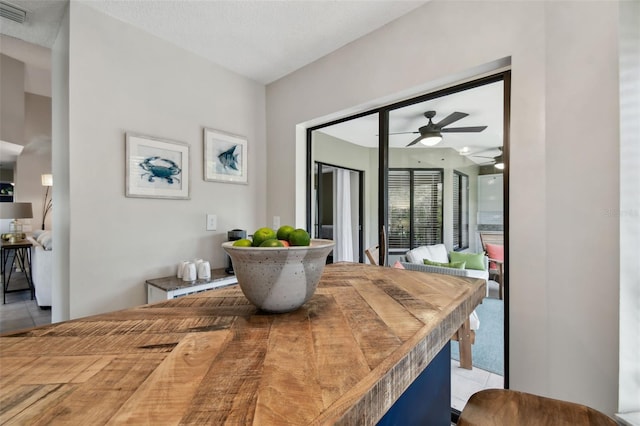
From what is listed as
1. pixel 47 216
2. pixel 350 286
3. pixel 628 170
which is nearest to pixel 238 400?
pixel 350 286

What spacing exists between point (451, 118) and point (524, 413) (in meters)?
→ 1.79

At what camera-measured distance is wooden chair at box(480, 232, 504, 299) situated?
1686 mm

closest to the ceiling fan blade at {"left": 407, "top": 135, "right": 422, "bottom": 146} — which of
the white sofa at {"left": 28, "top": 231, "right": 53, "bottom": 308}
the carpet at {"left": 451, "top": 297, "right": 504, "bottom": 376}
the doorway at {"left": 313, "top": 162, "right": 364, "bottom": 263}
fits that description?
the doorway at {"left": 313, "top": 162, "right": 364, "bottom": 263}

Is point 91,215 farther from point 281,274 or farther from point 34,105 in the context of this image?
point 34,105

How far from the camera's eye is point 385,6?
1.90 meters

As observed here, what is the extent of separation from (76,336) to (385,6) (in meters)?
2.28

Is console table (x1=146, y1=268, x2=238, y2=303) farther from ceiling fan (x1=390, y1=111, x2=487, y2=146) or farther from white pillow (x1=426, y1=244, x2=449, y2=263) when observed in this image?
ceiling fan (x1=390, y1=111, x2=487, y2=146)

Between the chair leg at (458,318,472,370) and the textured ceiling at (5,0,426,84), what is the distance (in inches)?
85.7

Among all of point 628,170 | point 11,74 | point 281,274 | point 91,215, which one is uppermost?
point 11,74

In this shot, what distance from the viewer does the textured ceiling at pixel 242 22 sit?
6.21 ft

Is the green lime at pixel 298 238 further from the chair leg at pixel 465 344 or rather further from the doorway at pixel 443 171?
the chair leg at pixel 465 344

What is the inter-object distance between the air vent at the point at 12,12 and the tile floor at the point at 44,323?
2.71 meters

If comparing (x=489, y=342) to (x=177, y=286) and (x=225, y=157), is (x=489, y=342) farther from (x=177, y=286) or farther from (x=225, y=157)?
(x=225, y=157)

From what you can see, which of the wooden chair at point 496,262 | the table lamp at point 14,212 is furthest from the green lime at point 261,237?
the table lamp at point 14,212
